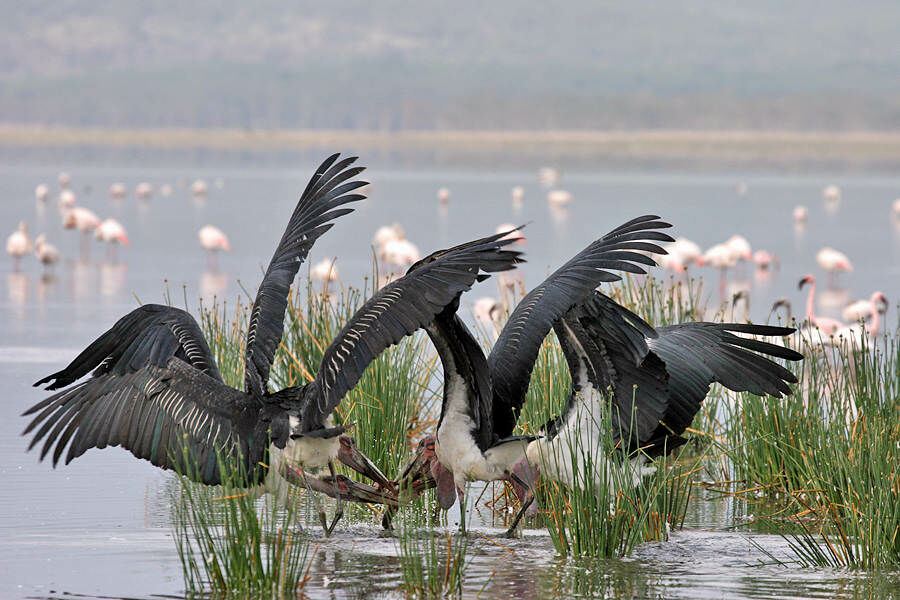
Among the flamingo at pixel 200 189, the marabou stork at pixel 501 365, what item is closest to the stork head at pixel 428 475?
the marabou stork at pixel 501 365

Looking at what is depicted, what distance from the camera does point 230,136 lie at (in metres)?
107

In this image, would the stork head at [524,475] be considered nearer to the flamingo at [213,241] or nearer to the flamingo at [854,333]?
the flamingo at [854,333]

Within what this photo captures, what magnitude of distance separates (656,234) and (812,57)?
481ft

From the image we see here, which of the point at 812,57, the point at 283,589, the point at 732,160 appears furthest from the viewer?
the point at 812,57

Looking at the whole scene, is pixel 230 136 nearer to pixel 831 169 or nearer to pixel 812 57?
pixel 831 169

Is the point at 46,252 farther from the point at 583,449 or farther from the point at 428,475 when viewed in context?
the point at 583,449

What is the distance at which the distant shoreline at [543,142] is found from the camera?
3308 inches

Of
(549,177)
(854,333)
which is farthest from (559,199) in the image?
(854,333)

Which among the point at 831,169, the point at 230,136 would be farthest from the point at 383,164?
the point at 230,136

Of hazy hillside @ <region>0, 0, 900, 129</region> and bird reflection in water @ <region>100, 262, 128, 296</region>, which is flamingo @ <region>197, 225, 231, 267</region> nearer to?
bird reflection in water @ <region>100, 262, 128, 296</region>

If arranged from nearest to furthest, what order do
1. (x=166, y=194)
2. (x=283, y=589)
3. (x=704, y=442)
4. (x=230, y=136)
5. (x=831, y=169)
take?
(x=283, y=589) → (x=704, y=442) → (x=166, y=194) → (x=831, y=169) → (x=230, y=136)

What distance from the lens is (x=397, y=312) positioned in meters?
6.19

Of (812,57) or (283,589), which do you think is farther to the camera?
(812,57)

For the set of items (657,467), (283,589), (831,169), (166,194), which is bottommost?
(283,589)
